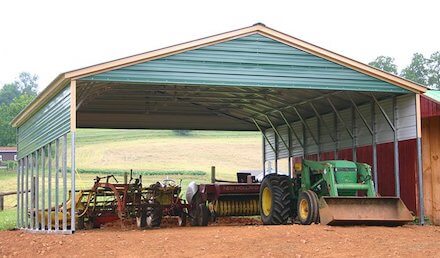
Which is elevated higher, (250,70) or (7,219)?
(250,70)

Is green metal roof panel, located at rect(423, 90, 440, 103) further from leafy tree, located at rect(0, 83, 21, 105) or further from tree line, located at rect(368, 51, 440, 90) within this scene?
leafy tree, located at rect(0, 83, 21, 105)

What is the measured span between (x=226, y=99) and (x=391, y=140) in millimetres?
6528

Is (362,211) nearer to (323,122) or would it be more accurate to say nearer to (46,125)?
(323,122)

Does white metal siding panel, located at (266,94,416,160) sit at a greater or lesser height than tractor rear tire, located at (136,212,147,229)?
greater

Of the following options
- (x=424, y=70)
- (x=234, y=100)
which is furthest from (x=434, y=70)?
(x=234, y=100)

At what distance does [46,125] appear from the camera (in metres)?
20.5

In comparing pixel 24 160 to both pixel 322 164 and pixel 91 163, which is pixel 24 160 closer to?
pixel 322 164

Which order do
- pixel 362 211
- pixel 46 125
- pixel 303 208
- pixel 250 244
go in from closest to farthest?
pixel 250 244 < pixel 362 211 < pixel 303 208 < pixel 46 125

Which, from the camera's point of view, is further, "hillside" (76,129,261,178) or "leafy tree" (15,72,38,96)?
"leafy tree" (15,72,38,96)

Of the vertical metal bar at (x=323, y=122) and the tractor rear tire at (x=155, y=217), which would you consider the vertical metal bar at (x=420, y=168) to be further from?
the tractor rear tire at (x=155, y=217)

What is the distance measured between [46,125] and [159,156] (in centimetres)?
3777

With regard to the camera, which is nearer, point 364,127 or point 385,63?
point 364,127

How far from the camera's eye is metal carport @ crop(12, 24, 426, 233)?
1750cm

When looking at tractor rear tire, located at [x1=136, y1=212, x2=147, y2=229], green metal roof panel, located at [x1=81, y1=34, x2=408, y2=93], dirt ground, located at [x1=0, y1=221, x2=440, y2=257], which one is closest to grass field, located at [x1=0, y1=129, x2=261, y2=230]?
tractor rear tire, located at [x1=136, y1=212, x2=147, y2=229]
